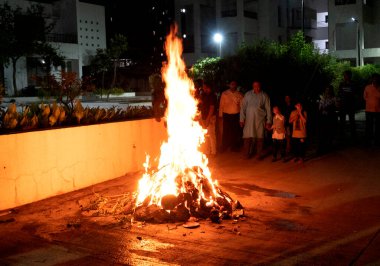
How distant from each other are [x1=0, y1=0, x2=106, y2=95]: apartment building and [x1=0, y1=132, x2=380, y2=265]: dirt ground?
36285 mm

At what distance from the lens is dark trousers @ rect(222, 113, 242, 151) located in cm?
1227

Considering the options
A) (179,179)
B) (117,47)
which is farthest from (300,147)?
(117,47)

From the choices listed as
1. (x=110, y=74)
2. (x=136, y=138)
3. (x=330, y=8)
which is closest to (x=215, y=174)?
(x=136, y=138)

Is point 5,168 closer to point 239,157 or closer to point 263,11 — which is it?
point 239,157

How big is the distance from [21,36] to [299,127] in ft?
107

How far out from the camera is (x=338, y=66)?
17.8 meters

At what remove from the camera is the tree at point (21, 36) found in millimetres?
36750

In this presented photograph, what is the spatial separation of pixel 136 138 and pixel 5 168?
142 inches

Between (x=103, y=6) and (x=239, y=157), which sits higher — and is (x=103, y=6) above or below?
above

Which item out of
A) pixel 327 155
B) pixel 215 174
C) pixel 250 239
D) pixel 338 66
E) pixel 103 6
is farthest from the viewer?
pixel 103 6

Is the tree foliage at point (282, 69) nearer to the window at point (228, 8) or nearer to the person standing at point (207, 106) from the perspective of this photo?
the person standing at point (207, 106)

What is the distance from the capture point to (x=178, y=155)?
8125 mm

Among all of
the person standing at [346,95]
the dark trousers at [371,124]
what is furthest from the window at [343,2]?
the dark trousers at [371,124]

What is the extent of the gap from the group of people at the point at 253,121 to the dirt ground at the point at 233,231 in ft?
6.56
